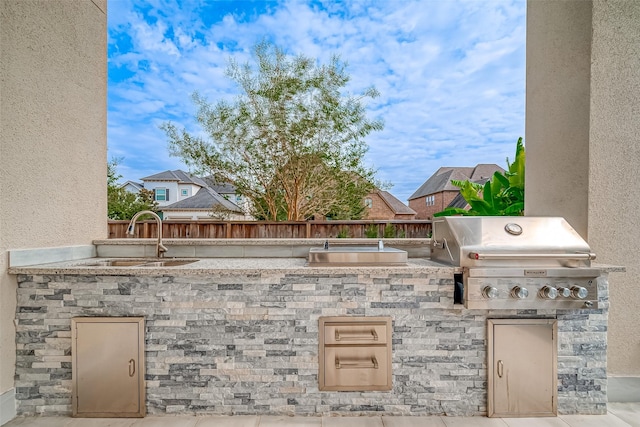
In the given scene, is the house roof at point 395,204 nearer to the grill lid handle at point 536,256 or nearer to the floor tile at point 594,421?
the grill lid handle at point 536,256

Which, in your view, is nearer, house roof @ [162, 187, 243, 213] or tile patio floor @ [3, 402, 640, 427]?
tile patio floor @ [3, 402, 640, 427]

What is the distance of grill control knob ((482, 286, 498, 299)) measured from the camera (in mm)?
1776

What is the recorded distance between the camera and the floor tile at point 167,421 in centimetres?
181

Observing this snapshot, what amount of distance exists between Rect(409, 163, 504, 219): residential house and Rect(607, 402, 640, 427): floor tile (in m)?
1.85

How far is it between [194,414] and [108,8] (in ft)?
11.3

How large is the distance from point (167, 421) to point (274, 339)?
→ 0.82 metres

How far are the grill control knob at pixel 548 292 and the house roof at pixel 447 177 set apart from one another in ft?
4.88

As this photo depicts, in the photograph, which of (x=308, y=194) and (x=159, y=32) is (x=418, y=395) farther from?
(x=159, y=32)

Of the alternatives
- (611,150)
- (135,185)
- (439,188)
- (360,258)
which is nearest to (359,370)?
(360,258)

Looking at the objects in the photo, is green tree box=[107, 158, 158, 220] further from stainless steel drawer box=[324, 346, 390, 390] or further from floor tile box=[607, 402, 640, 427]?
floor tile box=[607, 402, 640, 427]

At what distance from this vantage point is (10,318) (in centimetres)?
188

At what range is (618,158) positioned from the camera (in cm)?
211

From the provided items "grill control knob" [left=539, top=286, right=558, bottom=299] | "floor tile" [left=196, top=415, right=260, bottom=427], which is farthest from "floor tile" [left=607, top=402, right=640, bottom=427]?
"floor tile" [left=196, top=415, right=260, bottom=427]

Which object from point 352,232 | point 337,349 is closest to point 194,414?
point 337,349
